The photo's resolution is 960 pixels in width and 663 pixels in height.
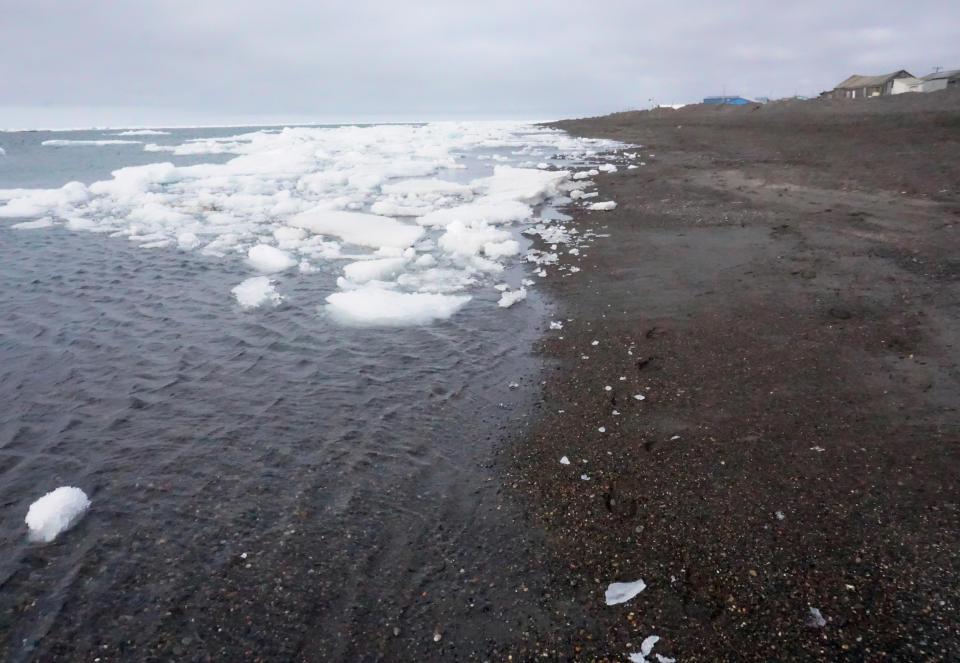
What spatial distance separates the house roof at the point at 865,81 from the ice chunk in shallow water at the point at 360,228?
44142 mm

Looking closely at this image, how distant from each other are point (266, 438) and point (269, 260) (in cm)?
512

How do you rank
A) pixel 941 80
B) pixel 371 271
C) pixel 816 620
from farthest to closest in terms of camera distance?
pixel 941 80, pixel 371 271, pixel 816 620

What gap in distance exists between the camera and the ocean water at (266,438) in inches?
102

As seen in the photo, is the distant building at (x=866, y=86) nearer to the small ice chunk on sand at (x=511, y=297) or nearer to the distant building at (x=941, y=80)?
the distant building at (x=941, y=80)

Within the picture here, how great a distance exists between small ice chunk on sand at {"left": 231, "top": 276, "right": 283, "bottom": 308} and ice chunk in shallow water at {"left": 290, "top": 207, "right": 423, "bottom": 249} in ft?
8.39

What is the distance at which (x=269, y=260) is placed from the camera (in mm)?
8406

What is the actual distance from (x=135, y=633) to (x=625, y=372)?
3891 millimetres

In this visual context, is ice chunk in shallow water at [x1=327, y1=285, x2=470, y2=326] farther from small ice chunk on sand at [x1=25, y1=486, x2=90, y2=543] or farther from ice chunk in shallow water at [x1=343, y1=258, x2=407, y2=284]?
small ice chunk on sand at [x1=25, y1=486, x2=90, y2=543]

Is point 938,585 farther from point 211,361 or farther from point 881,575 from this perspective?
point 211,361

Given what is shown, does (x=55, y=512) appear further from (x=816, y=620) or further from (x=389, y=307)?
(x=816, y=620)

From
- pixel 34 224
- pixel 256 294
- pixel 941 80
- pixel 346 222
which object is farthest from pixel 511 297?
pixel 941 80

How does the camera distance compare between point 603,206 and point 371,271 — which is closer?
point 371,271

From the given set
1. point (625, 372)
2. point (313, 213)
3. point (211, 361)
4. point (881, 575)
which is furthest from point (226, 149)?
point (881, 575)

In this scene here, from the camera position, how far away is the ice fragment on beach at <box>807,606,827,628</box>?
7.77ft
